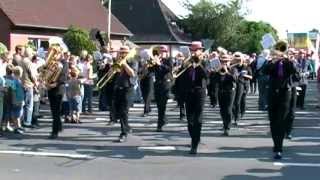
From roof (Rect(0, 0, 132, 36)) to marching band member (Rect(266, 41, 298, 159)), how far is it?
86.8 feet

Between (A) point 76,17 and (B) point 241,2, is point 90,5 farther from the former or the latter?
(B) point 241,2

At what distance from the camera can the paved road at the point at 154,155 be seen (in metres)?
10.4

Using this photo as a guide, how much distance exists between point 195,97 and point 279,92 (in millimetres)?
1478

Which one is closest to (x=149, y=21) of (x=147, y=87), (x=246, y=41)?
(x=246, y=41)

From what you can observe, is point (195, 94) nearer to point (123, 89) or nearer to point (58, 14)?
point (123, 89)

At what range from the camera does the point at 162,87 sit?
51.7 ft

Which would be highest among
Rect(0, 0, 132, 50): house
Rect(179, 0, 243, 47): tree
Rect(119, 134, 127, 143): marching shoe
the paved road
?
Rect(179, 0, 243, 47): tree

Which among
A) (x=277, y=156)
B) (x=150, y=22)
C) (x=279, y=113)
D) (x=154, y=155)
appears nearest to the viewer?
(x=277, y=156)

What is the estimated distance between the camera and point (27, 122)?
51.0ft

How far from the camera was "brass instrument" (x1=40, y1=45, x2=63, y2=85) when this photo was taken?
14.2 meters

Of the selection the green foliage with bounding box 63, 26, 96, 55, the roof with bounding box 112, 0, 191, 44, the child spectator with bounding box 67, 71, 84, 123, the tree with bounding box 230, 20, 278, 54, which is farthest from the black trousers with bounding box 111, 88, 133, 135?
the tree with bounding box 230, 20, 278, 54

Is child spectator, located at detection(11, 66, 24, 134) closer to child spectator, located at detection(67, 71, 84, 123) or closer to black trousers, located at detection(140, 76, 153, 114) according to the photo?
child spectator, located at detection(67, 71, 84, 123)

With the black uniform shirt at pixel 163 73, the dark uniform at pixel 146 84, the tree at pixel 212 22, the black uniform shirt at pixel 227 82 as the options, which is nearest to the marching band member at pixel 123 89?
the black uniform shirt at pixel 163 73

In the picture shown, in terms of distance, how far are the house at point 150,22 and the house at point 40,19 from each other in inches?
776
